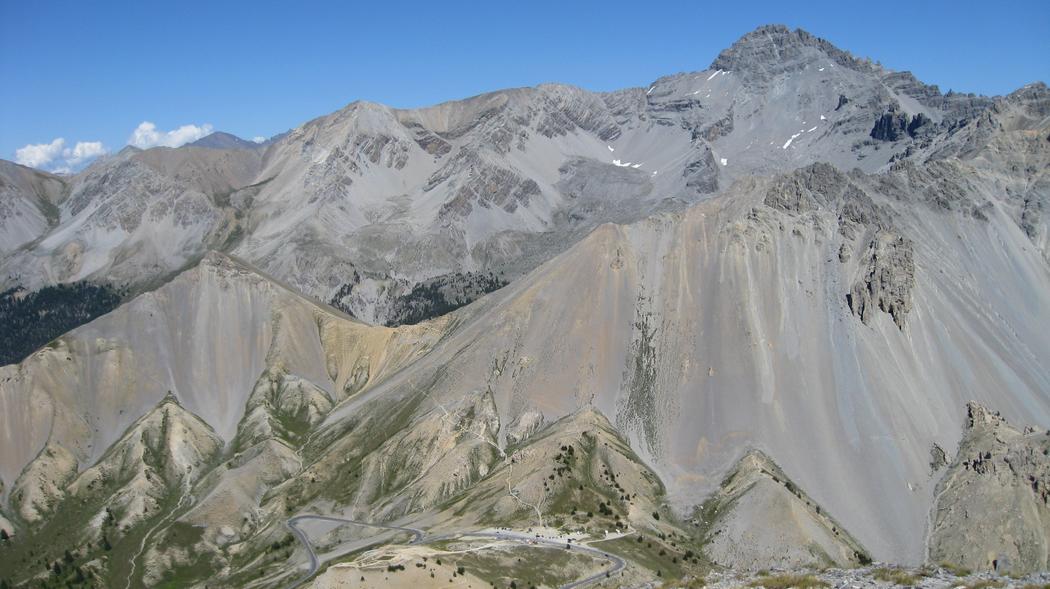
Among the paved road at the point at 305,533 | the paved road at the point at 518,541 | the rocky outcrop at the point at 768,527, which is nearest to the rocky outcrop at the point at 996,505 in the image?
the rocky outcrop at the point at 768,527

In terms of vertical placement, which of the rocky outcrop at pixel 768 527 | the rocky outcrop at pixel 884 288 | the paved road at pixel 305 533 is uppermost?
the rocky outcrop at pixel 884 288

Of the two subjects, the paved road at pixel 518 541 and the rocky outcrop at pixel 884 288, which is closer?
the paved road at pixel 518 541

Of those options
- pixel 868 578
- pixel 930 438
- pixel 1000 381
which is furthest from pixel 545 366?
pixel 868 578

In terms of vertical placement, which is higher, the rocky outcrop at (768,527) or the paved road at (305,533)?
the rocky outcrop at (768,527)

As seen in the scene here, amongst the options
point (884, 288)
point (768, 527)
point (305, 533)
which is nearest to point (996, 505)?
point (768, 527)

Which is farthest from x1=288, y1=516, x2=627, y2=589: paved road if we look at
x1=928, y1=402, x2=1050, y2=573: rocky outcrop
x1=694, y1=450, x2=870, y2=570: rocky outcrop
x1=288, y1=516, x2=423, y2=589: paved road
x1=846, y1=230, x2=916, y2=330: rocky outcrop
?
x1=846, y1=230, x2=916, y2=330: rocky outcrop

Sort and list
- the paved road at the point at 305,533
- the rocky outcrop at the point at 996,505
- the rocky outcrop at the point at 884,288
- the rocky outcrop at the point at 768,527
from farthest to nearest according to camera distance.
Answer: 1. the rocky outcrop at the point at 884,288
2. the rocky outcrop at the point at 996,505
3. the rocky outcrop at the point at 768,527
4. the paved road at the point at 305,533

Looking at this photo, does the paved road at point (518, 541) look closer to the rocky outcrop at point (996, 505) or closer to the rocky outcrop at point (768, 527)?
the rocky outcrop at point (768, 527)

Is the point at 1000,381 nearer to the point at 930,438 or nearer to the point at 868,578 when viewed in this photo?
the point at 930,438
